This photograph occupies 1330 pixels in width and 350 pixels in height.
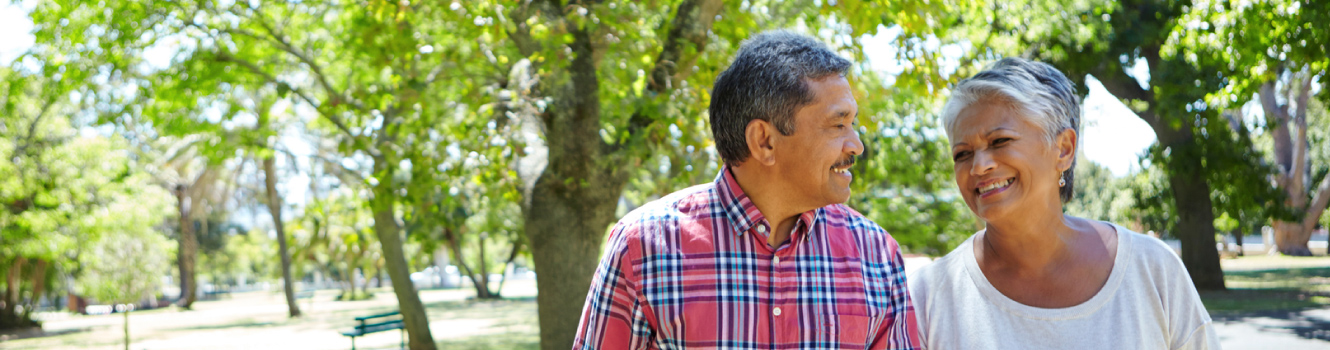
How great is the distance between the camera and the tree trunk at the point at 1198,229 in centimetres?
1900

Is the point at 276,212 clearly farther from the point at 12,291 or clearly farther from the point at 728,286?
the point at 728,286

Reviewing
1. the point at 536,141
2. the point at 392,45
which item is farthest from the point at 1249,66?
the point at 392,45

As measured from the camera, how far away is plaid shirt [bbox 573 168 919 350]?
1.92 m

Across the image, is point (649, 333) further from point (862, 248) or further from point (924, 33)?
point (924, 33)

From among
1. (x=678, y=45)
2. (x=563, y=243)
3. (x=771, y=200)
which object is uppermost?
(x=678, y=45)

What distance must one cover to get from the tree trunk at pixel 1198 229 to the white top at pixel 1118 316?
61.2ft

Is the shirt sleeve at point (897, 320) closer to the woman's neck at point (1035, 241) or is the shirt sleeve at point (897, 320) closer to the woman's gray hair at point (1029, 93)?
the woman's neck at point (1035, 241)

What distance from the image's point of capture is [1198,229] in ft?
62.6

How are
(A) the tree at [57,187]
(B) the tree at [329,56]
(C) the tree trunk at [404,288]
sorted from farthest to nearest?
(A) the tree at [57,187] < (C) the tree trunk at [404,288] < (B) the tree at [329,56]

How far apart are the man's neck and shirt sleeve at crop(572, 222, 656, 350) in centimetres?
28

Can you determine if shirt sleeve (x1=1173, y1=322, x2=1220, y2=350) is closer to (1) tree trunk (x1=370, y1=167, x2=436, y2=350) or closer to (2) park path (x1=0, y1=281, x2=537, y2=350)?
(1) tree trunk (x1=370, y1=167, x2=436, y2=350)

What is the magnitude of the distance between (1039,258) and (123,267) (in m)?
31.2

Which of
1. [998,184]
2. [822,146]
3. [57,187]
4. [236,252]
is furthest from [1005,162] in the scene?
[236,252]

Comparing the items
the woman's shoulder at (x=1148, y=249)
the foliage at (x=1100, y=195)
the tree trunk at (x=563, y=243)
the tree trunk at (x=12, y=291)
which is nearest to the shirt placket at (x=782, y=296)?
the woman's shoulder at (x=1148, y=249)
